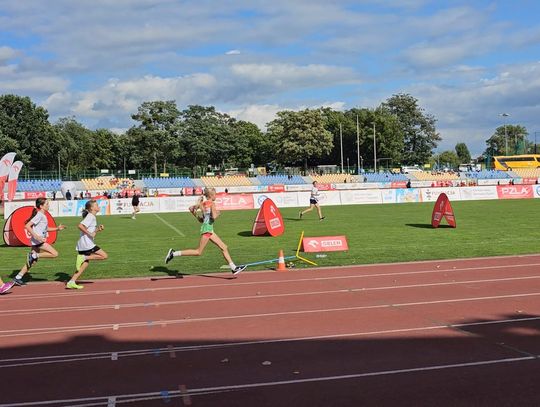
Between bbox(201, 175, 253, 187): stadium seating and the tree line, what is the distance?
23.2 ft

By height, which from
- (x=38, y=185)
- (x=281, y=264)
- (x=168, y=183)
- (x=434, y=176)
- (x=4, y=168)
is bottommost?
(x=281, y=264)

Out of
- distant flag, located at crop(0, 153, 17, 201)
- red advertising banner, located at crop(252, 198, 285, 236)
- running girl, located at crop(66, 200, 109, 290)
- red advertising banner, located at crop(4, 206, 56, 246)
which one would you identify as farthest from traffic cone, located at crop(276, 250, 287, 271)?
distant flag, located at crop(0, 153, 17, 201)

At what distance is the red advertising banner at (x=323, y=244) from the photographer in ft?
53.9

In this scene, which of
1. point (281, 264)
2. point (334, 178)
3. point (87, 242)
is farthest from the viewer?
point (334, 178)

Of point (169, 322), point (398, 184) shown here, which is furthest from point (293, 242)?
point (398, 184)

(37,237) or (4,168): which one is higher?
(4,168)

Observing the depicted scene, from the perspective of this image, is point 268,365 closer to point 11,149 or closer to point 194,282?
point 194,282

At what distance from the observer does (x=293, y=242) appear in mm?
19641

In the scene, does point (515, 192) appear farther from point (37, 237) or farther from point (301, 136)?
point (301, 136)

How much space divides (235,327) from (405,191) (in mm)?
39131

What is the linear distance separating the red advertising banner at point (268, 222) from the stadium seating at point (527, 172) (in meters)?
73.1

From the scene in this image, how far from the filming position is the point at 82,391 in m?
5.88

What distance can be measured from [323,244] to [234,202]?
25.2 m

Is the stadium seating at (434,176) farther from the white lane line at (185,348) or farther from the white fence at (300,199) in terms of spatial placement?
the white lane line at (185,348)
